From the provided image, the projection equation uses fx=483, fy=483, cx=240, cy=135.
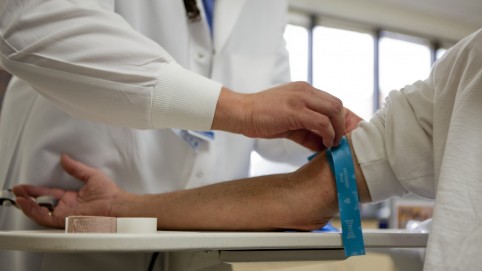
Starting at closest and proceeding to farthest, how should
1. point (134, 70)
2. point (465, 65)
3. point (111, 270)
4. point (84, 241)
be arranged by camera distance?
point (84, 241), point (465, 65), point (134, 70), point (111, 270)

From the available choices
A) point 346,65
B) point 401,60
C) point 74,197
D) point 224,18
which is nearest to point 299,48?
point 346,65

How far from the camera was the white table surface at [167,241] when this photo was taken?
1.86 ft

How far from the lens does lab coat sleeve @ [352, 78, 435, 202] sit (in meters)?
0.81

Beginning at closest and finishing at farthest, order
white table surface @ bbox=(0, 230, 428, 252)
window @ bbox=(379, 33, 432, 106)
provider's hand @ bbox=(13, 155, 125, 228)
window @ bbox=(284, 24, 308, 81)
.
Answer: white table surface @ bbox=(0, 230, 428, 252)
provider's hand @ bbox=(13, 155, 125, 228)
window @ bbox=(284, 24, 308, 81)
window @ bbox=(379, 33, 432, 106)

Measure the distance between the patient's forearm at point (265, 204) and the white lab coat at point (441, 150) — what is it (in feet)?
0.18

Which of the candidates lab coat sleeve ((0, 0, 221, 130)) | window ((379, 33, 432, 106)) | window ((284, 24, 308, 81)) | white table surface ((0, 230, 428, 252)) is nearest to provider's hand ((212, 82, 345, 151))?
lab coat sleeve ((0, 0, 221, 130))

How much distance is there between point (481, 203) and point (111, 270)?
2.61 feet

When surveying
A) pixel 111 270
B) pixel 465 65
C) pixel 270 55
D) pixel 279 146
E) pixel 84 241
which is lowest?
pixel 111 270

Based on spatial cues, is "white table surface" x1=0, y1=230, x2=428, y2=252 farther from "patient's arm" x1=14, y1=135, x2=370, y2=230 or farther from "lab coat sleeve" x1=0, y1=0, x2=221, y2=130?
"lab coat sleeve" x1=0, y1=0, x2=221, y2=130

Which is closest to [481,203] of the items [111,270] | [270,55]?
[111,270]

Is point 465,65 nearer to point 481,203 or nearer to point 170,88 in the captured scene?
point 481,203

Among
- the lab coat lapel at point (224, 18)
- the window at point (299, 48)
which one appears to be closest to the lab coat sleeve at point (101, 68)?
the lab coat lapel at point (224, 18)

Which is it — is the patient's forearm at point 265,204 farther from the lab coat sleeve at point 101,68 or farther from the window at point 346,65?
the window at point 346,65

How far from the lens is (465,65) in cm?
72
